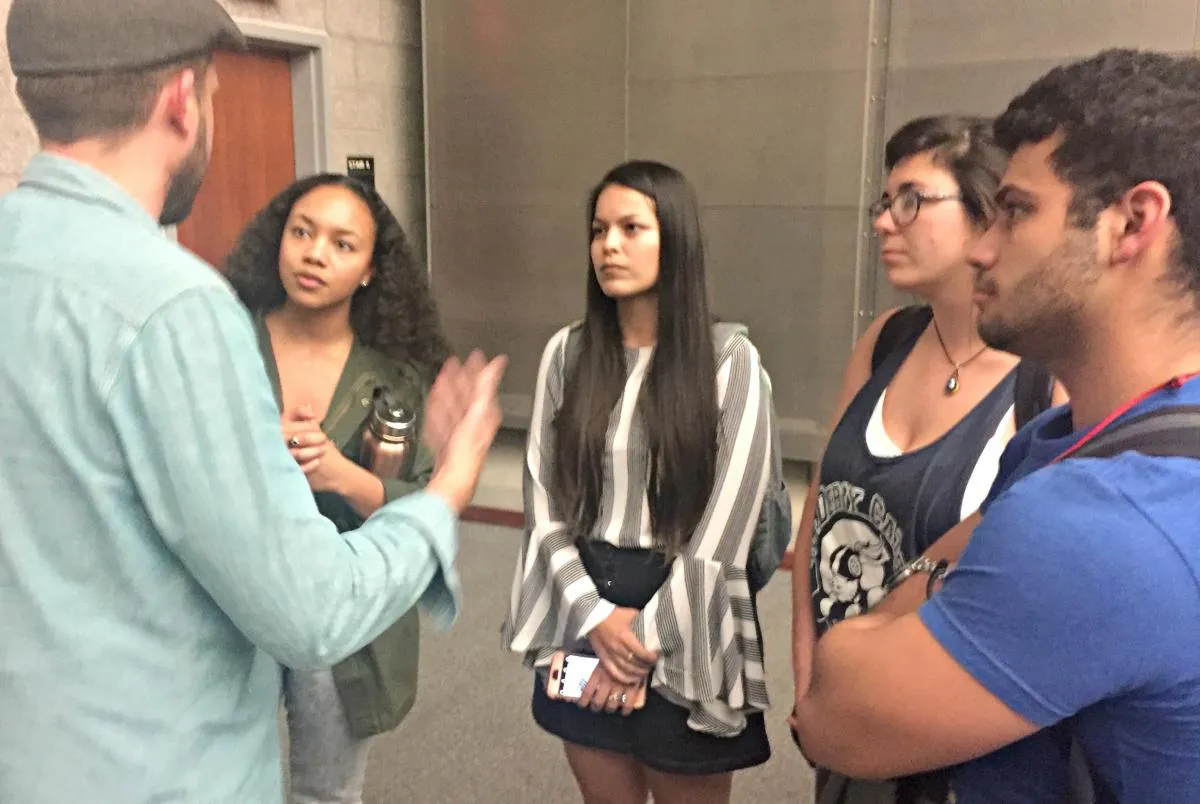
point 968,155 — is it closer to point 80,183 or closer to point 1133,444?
point 1133,444

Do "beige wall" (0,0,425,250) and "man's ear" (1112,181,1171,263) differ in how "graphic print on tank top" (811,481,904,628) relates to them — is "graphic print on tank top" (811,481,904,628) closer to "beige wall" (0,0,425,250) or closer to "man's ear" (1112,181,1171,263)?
"man's ear" (1112,181,1171,263)

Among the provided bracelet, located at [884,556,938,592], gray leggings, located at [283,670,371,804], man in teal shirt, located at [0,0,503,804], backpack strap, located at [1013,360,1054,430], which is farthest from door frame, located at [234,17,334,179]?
bracelet, located at [884,556,938,592]

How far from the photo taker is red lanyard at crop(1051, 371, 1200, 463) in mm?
783

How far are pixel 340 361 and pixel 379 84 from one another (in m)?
3.19

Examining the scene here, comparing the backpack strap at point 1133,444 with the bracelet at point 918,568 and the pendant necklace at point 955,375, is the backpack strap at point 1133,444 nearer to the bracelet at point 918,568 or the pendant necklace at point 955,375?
the bracelet at point 918,568

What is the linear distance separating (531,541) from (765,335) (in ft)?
7.79

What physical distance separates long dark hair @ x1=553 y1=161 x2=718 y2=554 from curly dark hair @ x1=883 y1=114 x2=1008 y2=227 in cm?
43

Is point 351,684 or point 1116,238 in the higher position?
point 1116,238

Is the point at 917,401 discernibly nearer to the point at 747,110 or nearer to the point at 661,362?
the point at 661,362

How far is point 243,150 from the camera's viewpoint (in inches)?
153

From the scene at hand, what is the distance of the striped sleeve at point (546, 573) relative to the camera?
160cm

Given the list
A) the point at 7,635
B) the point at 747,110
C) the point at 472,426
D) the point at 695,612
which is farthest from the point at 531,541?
the point at 747,110

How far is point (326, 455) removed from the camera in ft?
4.70

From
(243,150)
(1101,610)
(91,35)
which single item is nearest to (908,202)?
(1101,610)
